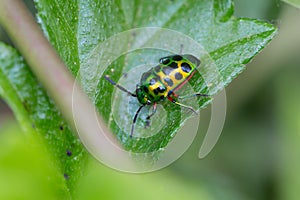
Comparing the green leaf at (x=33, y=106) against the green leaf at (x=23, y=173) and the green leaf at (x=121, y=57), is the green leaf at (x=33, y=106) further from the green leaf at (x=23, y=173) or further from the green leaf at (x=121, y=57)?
the green leaf at (x=23, y=173)

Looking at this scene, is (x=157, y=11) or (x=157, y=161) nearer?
(x=157, y=161)

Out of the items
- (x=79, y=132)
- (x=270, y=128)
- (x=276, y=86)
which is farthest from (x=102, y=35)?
(x=270, y=128)

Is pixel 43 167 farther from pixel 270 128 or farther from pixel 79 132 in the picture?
pixel 270 128

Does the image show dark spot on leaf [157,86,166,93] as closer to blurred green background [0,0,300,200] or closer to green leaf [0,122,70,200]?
blurred green background [0,0,300,200]

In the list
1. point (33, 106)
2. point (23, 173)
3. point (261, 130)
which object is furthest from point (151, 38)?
point (23, 173)

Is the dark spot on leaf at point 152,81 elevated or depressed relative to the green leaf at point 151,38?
depressed

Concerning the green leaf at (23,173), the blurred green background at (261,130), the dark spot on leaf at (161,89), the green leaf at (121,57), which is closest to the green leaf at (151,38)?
the green leaf at (121,57)

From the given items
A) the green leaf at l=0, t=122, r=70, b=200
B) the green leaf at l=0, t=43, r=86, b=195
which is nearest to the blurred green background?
the green leaf at l=0, t=43, r=86, b=195

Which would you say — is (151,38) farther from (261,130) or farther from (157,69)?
(261,130)

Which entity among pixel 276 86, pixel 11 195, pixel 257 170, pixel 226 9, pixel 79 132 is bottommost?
pixel 257 170
